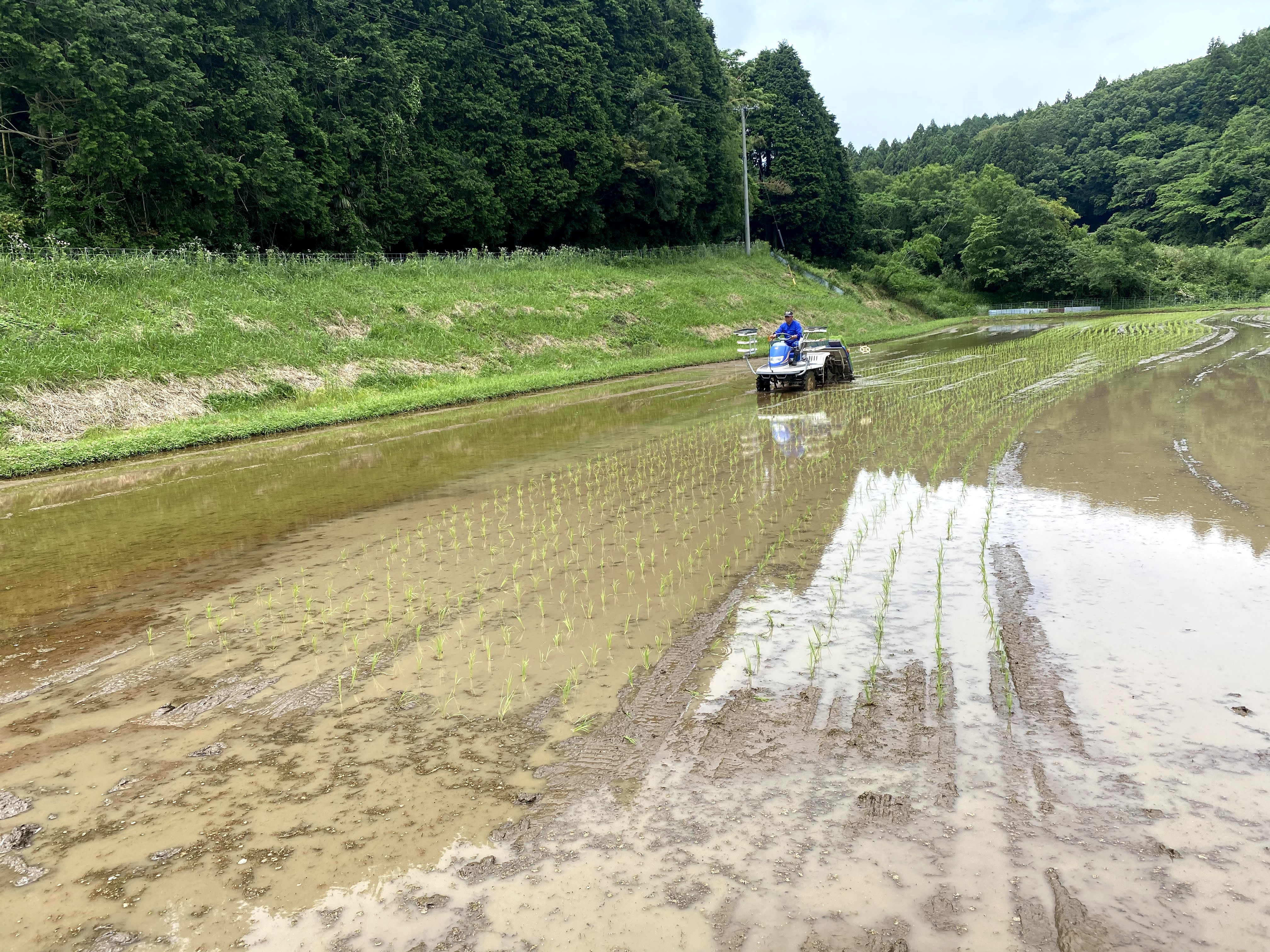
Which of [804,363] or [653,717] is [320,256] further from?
[653,717]

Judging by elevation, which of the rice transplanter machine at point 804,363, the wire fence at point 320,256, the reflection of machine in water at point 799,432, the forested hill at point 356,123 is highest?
the forested hill at point 356,123

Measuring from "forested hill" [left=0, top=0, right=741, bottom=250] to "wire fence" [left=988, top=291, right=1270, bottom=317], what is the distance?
81.8 feet

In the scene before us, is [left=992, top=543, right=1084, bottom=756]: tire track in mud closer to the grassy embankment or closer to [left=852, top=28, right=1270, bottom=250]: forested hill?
the grassy embankment

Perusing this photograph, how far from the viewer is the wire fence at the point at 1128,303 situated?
5609cm

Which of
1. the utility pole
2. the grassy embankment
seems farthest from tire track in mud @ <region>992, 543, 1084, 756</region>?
the utility pole

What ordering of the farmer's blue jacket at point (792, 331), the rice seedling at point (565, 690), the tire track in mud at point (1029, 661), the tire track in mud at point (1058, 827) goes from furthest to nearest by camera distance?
the farmer's blue jacket at point (792, 331) < the rice seedling at point (565, 690) < the tire track in mud at point (1029, 661) < the tire track in mud at point (1058, 827)

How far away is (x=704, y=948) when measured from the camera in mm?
2719

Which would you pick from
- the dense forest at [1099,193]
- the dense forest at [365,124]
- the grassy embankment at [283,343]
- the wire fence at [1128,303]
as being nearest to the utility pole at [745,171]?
the dense forest at [365,124]

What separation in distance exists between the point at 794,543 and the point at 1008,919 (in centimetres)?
462

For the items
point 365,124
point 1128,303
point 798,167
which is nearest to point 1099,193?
point 1128,303

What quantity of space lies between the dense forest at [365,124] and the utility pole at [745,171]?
848mm

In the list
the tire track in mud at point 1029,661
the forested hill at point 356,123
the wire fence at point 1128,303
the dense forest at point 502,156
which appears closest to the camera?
the tire track in mud at point 1029,661

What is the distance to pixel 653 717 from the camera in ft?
14.1

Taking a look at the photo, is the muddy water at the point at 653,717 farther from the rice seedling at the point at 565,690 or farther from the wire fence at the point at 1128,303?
the wire fence at the point at 1128,303
